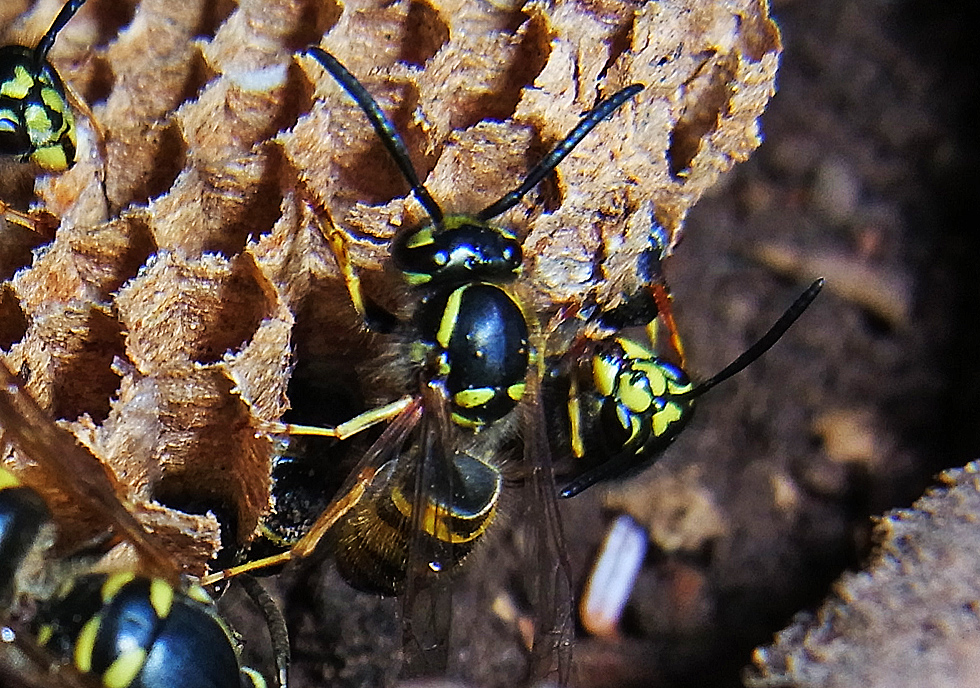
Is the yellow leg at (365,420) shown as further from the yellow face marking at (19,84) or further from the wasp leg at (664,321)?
the yellow face marking at (19,84)

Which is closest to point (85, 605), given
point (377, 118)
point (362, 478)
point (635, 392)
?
point (362, 478)

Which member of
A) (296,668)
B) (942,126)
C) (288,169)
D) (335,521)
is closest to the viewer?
(288,169)

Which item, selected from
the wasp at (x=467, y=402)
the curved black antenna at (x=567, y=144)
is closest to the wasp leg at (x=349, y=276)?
the wasp at (x=467, y=402)

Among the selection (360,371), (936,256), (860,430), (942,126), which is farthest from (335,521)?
(942,126)

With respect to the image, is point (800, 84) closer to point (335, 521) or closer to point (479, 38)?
point (479, 38)

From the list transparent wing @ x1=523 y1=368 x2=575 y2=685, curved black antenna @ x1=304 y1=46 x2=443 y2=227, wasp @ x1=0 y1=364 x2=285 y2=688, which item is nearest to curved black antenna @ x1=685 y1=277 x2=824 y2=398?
transparent wing @ x1=523 y1=368 x2=575 y2=685

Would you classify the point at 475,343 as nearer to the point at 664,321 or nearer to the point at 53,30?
the point at 664,321

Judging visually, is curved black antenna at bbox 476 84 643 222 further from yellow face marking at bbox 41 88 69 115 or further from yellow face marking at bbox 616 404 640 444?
yellow face marking at bbox 41 88 69 115
